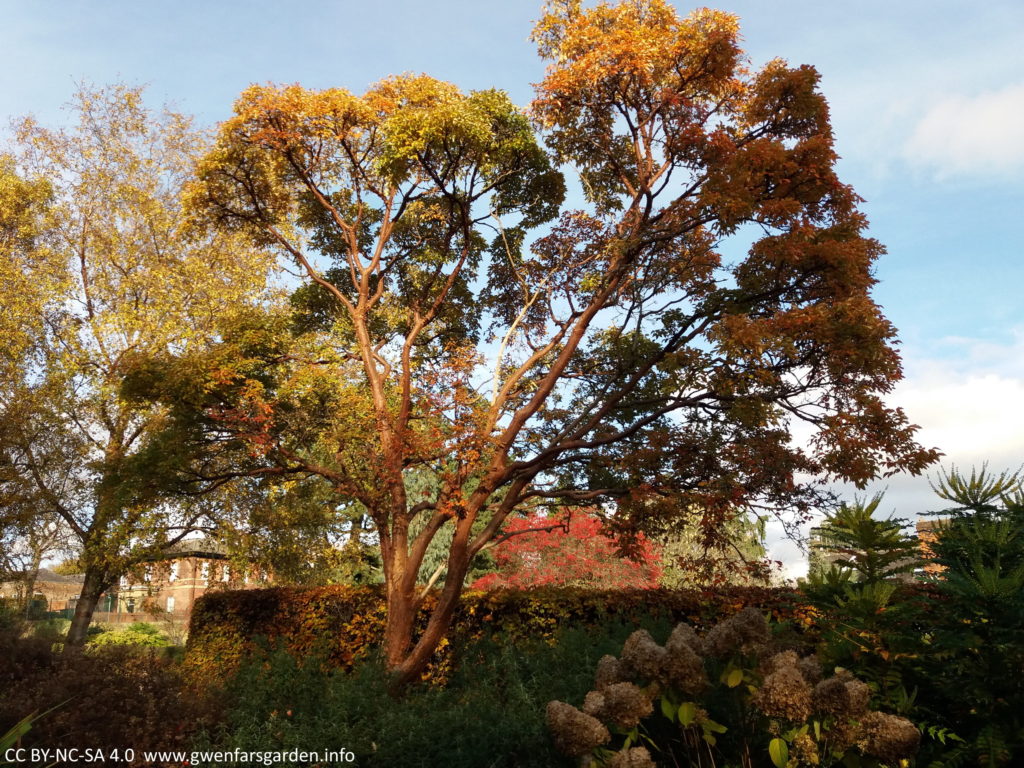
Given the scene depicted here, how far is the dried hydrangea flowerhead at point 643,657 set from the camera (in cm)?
439

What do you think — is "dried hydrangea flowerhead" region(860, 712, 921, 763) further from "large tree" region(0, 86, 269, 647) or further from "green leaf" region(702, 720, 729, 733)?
"large tree" region(0, 86, 269, 647)

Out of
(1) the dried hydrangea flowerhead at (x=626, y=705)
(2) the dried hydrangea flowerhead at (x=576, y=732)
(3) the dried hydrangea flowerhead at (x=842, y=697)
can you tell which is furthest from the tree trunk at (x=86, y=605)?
(3) the dried hydrangea flowerhead at (x=842, y=697)

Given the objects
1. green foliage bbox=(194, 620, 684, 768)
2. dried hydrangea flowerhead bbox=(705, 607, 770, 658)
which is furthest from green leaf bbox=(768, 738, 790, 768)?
green foliage bbox=(194, 620, 684, 768)

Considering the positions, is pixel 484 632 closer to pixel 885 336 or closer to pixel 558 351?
pixel 558 351

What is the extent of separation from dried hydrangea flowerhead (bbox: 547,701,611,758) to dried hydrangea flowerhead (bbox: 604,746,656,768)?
0.11 m

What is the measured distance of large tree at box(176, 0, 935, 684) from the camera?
9.73m

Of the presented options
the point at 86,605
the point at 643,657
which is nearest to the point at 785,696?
the point at 643,657

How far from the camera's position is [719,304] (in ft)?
35.4

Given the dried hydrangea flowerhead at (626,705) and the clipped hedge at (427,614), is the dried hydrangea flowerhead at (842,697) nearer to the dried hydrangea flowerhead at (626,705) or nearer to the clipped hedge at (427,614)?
the dried hydrangea flowerhead at (626,705)

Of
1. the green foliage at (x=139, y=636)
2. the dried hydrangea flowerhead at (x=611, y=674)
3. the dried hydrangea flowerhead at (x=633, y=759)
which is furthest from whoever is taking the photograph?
the green foliage at (x=139, y=636)

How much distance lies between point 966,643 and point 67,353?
704 inches

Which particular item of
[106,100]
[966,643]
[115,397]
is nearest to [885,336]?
[966,643]

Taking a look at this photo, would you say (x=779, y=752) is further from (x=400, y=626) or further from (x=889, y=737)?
(x=400, y=626)

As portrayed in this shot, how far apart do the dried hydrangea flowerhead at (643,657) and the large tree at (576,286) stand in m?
4.86
